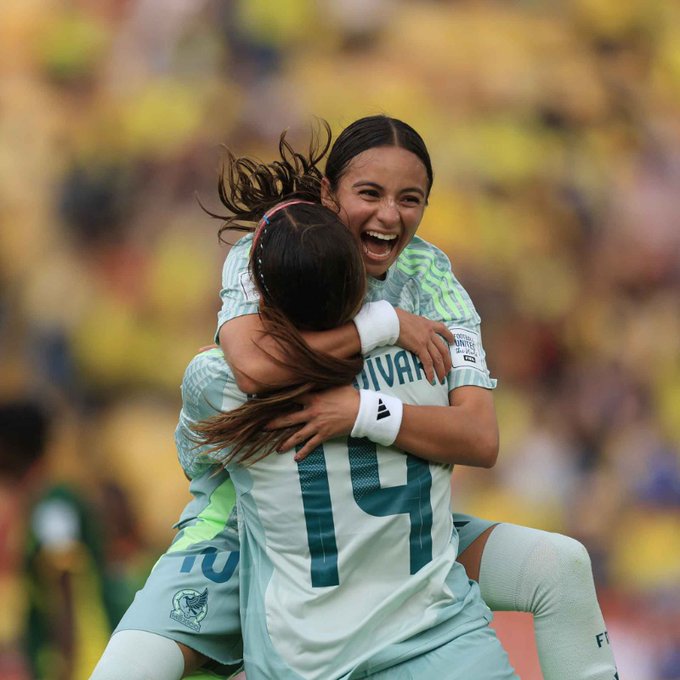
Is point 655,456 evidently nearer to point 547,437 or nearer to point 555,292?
point 547,437

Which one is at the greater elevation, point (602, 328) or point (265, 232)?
point (265, 232)

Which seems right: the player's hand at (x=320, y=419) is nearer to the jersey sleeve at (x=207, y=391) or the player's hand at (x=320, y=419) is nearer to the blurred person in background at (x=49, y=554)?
the jersey sleeve at (x=207, y=391)

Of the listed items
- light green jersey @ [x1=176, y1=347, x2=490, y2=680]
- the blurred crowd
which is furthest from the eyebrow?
the blurred crowd

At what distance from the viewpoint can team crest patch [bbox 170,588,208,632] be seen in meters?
2.02

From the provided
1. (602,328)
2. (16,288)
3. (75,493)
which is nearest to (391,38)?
(602,328)

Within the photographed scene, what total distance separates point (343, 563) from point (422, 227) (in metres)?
2.64

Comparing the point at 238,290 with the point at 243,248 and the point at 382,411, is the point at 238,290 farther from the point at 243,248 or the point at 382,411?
the point at 382,411

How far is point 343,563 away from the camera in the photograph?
75.5 inches

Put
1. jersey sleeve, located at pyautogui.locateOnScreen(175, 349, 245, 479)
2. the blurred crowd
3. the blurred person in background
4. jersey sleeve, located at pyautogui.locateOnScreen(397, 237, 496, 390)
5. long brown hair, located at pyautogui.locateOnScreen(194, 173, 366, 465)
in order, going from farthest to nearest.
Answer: the blurred crowd
the blurred person in background
jersey sleeve, located at pyautogui.locateOnScreen(397, 237, 496, 390)
jersey sleeve, located at pyautogui.locateOnScreen(175, 349, 245, 479)
long brown hair, located at pyautogui.locateOnScreen(194, 173, 366, 465)

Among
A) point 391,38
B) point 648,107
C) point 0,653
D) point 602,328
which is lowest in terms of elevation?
point 0,653

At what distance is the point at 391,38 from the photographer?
459 cm

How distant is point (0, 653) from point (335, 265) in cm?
261

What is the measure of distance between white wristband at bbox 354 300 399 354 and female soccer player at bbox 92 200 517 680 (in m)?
0.03

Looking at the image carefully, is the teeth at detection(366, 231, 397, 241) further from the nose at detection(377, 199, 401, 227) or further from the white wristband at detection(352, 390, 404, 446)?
the white wristband at detection(352, 390, 404, 446)
